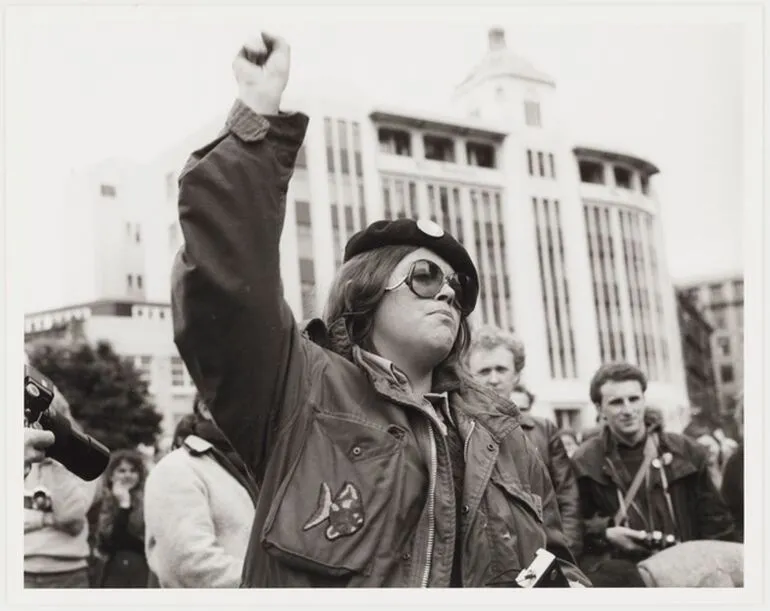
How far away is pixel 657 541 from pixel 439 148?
6.38 feet

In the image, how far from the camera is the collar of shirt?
1.80 metres

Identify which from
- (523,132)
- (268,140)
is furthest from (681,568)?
(523,132)

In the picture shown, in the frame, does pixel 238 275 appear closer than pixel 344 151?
Yes

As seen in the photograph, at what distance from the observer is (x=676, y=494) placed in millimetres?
3111

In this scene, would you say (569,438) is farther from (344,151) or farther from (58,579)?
(58,579)

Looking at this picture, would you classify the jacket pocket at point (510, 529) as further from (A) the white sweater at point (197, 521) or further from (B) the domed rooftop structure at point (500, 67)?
(B) the domed rooftop structure at point (500, 67)

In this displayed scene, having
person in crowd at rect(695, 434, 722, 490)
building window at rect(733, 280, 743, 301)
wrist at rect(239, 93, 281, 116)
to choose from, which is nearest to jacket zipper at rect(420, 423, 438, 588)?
wrist at rect(239, 93, 281, 116)

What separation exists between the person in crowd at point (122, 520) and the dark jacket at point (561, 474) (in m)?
1.14

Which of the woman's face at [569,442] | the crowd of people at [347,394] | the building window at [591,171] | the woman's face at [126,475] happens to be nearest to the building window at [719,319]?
the woman's face at [569,442]

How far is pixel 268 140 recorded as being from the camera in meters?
1.64

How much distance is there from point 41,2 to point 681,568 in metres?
2.38

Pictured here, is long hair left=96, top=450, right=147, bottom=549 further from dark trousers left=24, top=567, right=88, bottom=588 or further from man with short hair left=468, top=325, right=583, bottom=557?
man with short hair left=468, top=325, right=583, bottom=557

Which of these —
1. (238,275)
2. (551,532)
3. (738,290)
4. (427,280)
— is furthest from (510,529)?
(738,290)
